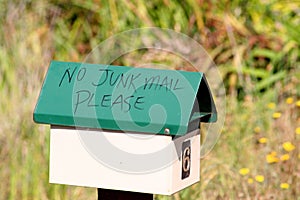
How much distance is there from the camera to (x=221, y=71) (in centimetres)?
521

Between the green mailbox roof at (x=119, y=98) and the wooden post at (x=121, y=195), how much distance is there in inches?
10.7

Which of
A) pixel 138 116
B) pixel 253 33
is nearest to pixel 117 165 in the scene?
pixel 138 116

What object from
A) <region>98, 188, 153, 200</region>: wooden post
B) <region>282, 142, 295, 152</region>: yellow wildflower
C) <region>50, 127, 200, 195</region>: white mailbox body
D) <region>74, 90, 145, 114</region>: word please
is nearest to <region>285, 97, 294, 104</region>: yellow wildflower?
<region>282, 142, 295, 152</region>: yellow wildflower

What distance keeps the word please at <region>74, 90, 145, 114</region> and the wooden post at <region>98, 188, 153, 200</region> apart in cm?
34

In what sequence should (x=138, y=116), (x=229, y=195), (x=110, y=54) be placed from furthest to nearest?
(x=110, y=54) → (x=229, y=195) → (x=138, y=116)

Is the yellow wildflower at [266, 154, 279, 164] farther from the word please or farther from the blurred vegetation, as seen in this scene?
the word please

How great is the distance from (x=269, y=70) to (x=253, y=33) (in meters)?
0.30

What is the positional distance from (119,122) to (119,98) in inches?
3.2

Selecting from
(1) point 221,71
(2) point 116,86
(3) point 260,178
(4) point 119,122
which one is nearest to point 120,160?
(4) point 119,122

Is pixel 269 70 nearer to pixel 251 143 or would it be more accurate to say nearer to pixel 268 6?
pixel 268 6

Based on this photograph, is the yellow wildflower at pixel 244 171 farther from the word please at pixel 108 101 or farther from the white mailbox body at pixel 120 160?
the word please at pixel 108 101

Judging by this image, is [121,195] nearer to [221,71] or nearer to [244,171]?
[244,171]

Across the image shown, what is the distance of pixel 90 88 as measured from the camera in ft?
8.89

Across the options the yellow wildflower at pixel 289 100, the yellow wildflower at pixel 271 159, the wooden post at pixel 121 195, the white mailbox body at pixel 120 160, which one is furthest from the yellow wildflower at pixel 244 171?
the wooden post at pixel 121 195
